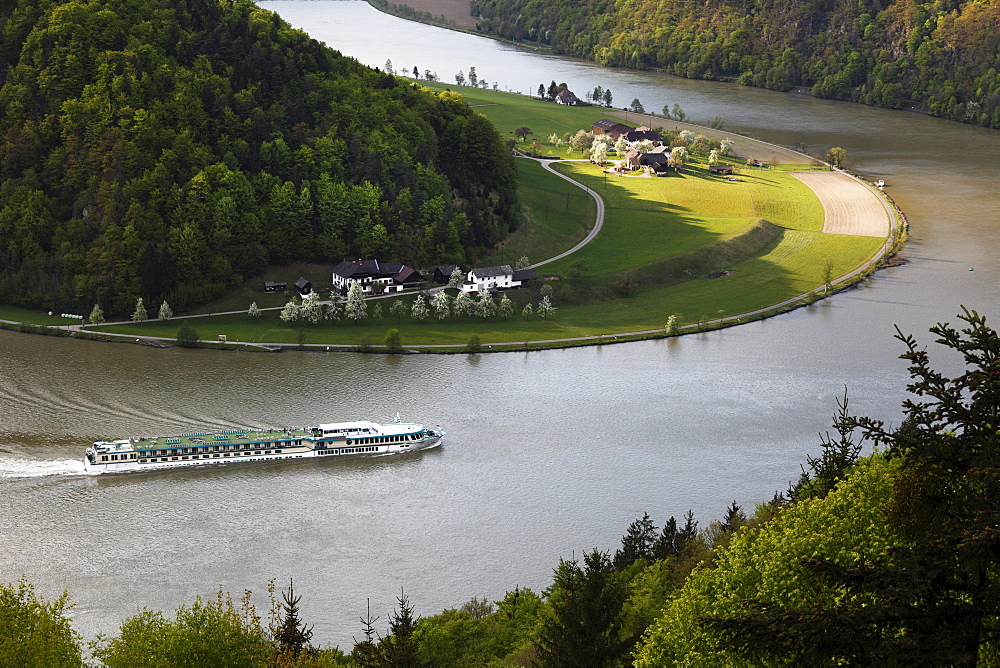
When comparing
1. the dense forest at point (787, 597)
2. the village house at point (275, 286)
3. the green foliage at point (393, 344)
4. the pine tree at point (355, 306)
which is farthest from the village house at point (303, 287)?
the dense forest at point (787, 597)

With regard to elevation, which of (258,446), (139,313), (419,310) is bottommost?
(258,446)

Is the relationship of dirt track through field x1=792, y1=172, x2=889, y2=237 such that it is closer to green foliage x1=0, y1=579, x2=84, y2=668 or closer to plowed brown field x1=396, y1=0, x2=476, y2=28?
green foliage x1=0, y1=579, x2=84, y2=668

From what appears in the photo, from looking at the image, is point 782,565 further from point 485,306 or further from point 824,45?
point 824,45

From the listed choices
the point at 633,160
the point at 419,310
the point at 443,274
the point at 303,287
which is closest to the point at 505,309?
the point at 419,310

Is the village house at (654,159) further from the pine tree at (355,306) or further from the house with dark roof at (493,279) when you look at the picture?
the pine tree at (355,306)

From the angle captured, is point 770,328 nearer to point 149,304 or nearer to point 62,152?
point 149,304

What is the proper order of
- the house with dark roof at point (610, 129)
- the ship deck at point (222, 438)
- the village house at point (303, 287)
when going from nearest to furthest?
the ship deck at point (222, 438), the village house at point (303, 287), the house with dark roof at point (610, 129)

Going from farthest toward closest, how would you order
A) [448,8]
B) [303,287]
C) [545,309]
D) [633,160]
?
A: [448,8], [633,160], [303,287], [545,309]
